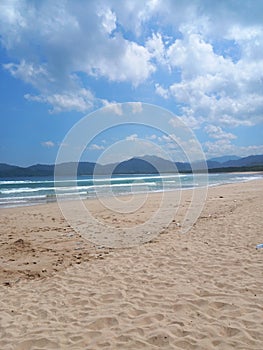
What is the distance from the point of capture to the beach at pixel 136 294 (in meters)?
3.40

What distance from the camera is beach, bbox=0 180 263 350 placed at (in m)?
3.40

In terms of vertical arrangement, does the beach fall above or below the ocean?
below

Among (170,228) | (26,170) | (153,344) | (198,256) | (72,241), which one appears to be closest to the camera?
(153,344)

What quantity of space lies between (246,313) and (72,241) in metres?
5.84

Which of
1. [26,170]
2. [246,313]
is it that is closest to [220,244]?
[246,313]

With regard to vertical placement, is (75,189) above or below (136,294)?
→ above

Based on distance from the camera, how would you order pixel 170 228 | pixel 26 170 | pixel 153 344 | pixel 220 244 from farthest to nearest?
pixel 26 170, pixel 170 228, pixel 220 244, pixel 153 344

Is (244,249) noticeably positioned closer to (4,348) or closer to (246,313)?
(246,313)

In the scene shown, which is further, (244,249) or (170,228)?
(170,228)

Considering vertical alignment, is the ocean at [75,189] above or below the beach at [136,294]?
above

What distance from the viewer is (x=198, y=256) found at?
630 centimetres

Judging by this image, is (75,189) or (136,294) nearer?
(136,294)

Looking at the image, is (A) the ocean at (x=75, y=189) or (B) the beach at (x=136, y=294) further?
(A) the ocean at (x=75, y=189)

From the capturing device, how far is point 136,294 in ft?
15.0
